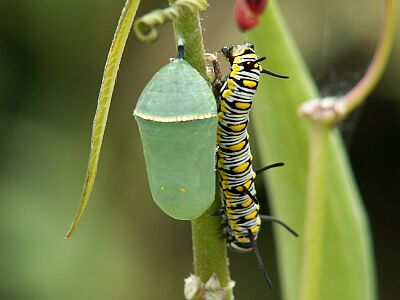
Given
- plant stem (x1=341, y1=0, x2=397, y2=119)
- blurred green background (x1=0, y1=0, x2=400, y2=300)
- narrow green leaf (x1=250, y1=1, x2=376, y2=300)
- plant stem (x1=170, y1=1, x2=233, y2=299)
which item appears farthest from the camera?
blurred green background (x1=0, y1=0, x2=400, y2=300)

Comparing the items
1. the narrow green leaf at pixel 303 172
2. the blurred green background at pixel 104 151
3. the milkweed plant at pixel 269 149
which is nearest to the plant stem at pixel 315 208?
the milkweed plant at pixel 269 149

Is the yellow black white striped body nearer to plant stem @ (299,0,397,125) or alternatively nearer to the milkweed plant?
the milkweed plant

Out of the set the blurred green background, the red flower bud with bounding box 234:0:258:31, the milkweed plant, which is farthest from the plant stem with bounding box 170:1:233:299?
the blurred green background

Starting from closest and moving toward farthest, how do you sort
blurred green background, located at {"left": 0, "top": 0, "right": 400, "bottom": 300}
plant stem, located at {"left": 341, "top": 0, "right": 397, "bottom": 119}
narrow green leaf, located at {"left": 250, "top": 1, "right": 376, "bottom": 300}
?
plant stem, located at {"left": 341, "top": 0, "right": 397, "bottom": 119}, narrow green leaf, located at {"left": 250, "top": 1, "right": 376, "bottom": 300}, blurred green background, located at {"left": 0, "top": 0, "right": 400, "bottom": 300}

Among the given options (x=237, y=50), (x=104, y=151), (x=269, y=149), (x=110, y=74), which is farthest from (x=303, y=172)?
(x=104, y=151)

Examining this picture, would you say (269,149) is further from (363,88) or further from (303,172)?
(363,88)
